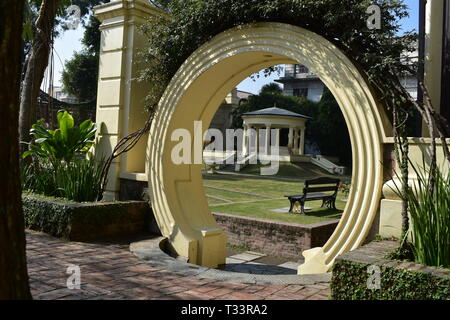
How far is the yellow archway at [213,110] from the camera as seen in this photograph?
4.53 metres

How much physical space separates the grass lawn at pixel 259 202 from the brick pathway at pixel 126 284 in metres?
5.57

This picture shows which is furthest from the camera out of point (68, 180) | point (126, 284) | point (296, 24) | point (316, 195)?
point (316, 195)

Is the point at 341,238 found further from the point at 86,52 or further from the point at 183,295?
the point at 86,52

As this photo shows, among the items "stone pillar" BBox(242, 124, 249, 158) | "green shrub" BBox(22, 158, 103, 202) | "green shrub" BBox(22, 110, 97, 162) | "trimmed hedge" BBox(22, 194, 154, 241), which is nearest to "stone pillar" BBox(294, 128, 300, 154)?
"stone pillar" BBox(242, 124, 249, 158)

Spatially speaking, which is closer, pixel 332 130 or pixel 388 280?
pixel 388 280

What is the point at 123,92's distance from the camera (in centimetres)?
706

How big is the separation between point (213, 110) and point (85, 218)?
2575 millimetres

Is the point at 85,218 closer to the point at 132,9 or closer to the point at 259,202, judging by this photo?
the point at 132,9

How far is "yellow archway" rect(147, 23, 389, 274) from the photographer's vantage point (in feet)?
14.9

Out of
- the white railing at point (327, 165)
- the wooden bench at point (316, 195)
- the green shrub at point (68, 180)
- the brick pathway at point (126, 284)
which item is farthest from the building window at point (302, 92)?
the brick pathway at point (126, 284)

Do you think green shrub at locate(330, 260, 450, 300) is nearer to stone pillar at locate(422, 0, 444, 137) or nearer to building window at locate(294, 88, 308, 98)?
Answer: stone pillar at locate(422, 0, 444, 137)

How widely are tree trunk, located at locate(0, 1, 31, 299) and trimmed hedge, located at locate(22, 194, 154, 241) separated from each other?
362cm

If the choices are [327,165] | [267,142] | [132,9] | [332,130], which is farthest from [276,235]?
[332,130]
